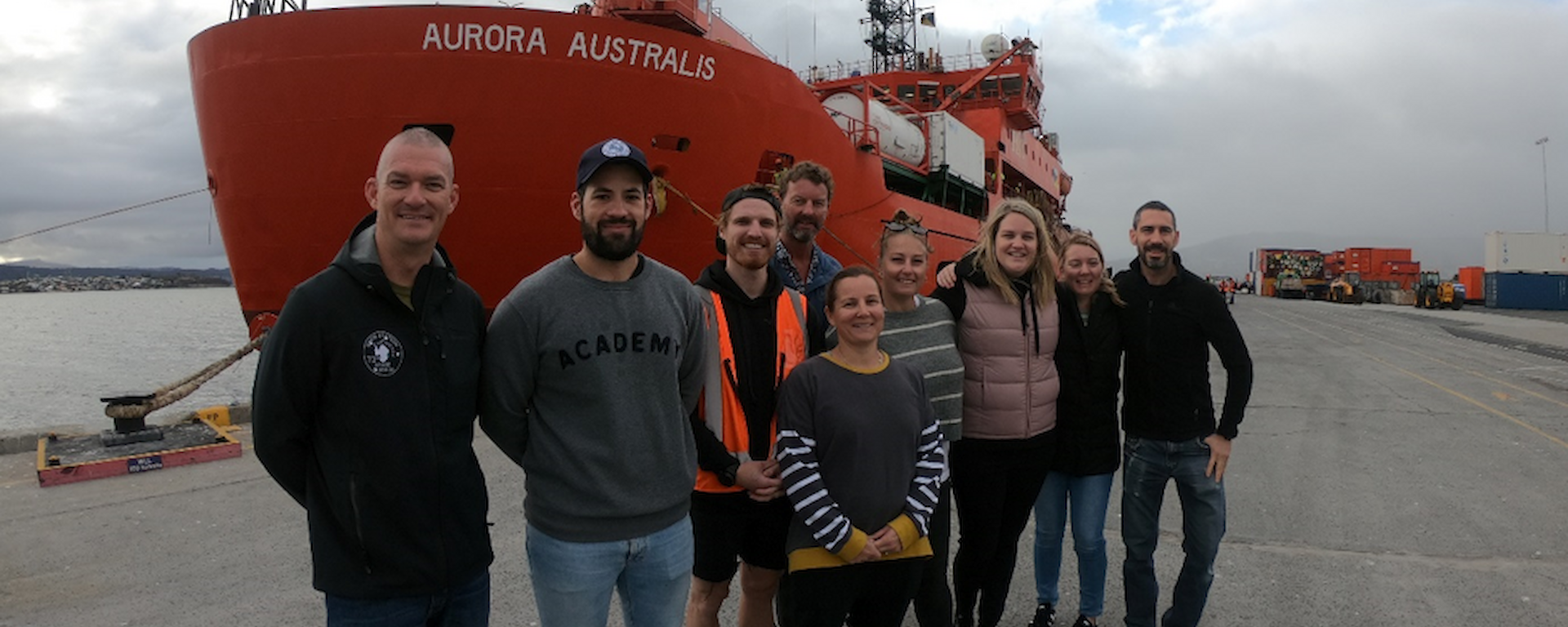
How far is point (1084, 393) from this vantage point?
323 centimetres

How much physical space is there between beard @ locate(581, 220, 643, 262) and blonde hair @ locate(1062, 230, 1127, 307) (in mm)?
2046

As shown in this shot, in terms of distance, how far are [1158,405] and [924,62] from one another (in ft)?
71.0

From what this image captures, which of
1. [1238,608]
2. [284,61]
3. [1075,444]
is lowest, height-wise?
[1238,608]

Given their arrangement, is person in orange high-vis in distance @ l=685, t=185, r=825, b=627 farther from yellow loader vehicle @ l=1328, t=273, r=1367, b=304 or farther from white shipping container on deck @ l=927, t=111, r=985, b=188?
yellow loader vehicle @ l=1328, t=273, r=1367, b=304

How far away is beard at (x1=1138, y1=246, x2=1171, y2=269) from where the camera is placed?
124 inches

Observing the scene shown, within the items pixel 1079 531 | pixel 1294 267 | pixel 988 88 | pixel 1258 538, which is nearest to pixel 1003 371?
pixel 1079 531

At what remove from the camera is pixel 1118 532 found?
4648mm

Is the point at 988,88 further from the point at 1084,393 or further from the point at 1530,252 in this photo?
the point at 1530,252

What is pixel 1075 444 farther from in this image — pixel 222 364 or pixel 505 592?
pixel 222 364

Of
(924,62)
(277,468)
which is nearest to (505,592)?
(277,468)

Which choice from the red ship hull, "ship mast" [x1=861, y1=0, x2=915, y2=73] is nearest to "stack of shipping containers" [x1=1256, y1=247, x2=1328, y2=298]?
"ship mast" [x1=861, y1=0, x2=915, y2=73]

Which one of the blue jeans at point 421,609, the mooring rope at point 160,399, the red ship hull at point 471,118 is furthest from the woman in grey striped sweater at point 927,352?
the mooring rope at point 160,399

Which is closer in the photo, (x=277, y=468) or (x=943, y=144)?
(x=277, y=468)

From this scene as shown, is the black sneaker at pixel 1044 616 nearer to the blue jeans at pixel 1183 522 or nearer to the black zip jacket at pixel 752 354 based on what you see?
the blue jeans at pixel 1183 522
